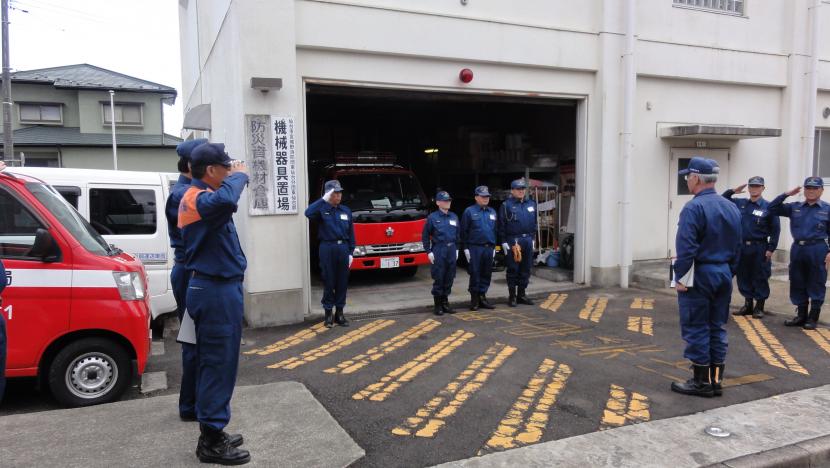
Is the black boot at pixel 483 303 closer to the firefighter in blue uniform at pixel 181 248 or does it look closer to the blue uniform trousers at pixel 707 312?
the blue uniform trousers at pixel 707 312

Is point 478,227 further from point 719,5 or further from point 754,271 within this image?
point 719,5

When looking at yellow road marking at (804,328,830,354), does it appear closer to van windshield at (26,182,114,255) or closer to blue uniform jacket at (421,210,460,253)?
blue uniform jacket at (421,210,460,253)

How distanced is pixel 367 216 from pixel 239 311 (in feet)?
20.3

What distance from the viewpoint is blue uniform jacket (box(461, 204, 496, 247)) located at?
8547 millimetres

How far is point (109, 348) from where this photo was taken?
4.86m

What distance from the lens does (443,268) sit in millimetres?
8234

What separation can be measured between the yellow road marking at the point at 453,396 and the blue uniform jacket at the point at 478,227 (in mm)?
2379

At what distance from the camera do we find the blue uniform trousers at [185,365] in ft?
13.1

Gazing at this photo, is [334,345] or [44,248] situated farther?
[334,345]

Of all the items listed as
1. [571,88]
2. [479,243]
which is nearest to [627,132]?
[571,88]

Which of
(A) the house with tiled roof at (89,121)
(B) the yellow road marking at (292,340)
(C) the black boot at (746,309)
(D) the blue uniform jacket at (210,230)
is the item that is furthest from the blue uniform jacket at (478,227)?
(A) the house with tiled roof at (89,121)

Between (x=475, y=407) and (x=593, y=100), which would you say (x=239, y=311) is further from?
(x=593, y=100)

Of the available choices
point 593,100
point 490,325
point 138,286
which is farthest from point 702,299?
point 593,100

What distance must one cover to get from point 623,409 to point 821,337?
394cm
